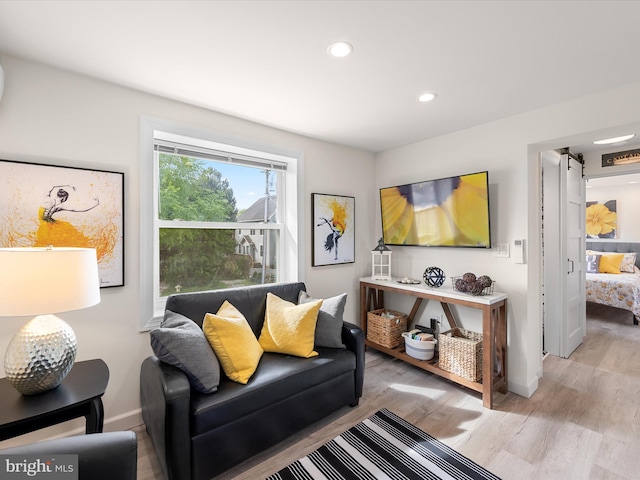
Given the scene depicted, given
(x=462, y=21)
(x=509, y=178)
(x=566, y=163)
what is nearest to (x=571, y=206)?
(x=566, y=163)

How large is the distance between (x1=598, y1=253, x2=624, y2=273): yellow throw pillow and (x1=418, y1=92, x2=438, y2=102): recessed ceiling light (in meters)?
5.27

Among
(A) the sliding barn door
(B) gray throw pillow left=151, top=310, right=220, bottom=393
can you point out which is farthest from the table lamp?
(A) the sliding barn door

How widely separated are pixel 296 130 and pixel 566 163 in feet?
9.36

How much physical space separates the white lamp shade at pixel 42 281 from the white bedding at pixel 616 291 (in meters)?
6.14

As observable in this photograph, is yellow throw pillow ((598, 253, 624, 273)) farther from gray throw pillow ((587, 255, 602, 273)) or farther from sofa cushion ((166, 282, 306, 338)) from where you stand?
sofa cushion ((166, 282, 306, 338))

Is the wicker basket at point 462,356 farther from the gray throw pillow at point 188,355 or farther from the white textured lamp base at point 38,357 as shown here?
the white textured lamp base at point 38,357

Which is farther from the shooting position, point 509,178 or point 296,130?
point 296,130

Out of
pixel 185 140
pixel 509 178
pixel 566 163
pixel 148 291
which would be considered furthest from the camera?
pixel 566 163

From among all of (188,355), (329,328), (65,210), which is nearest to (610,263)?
(329,328)

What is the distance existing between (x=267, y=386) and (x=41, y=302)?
118 cm

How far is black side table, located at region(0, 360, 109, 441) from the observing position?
1220 millimetres

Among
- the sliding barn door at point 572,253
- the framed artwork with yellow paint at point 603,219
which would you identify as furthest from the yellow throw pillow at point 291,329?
the framed artwork with yellow paint at point 603,219

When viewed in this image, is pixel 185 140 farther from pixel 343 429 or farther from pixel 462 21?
pixel 343 429

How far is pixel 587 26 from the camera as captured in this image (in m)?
1.41
